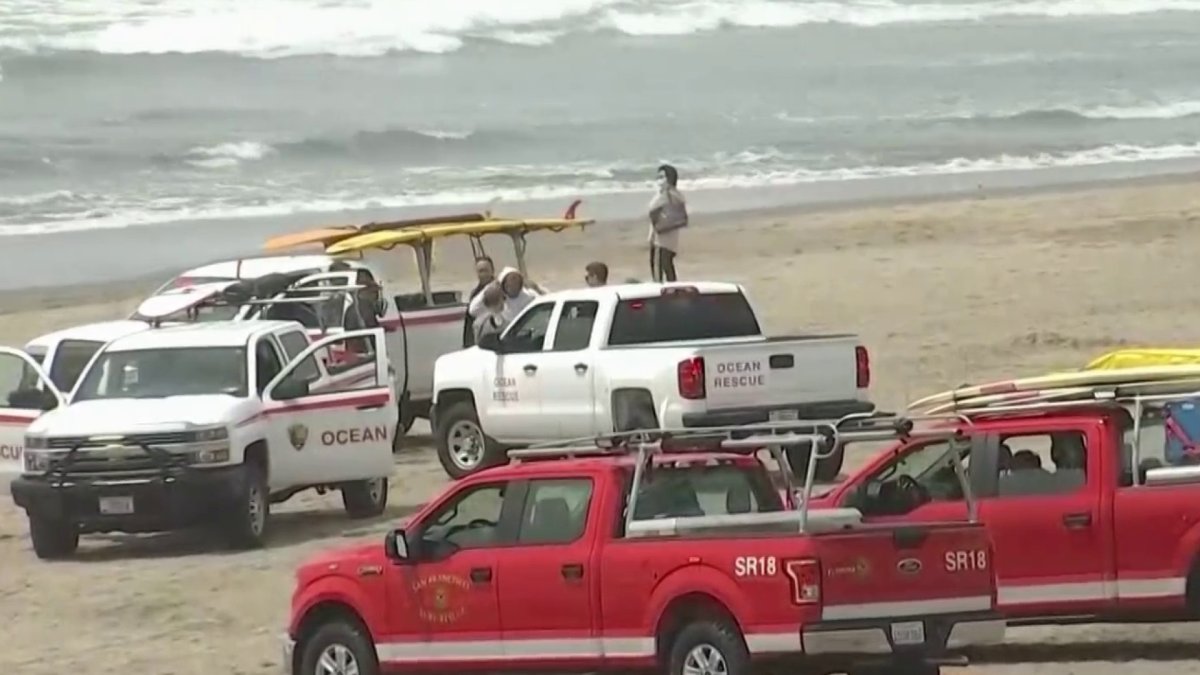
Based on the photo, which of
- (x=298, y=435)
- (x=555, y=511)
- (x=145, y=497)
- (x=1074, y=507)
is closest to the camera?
(x=555, y=511)

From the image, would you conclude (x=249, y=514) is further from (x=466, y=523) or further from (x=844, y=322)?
(x=844, y=322)

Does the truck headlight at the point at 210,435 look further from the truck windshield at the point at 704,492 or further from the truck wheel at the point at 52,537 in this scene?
the truck windshield at the point at 704,492

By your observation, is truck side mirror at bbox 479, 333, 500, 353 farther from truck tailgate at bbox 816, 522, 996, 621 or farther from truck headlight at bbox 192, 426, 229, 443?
truck tailgate at bbox 816, 522, 996, 621

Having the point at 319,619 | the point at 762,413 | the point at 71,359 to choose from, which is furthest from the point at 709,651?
the point at 71,359

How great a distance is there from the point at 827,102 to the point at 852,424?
54.9 meters

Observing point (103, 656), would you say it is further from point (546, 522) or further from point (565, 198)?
point (565, 198)

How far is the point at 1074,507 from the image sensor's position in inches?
523

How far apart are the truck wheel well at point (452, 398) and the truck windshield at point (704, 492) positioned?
9.02 meters

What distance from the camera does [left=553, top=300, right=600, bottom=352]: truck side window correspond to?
65.9ft

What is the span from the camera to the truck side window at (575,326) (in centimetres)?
2009

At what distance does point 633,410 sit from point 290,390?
248 cm

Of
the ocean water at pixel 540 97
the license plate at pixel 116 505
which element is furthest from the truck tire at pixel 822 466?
the ocean water at pixel 540 97

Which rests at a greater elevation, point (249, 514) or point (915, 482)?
point (915, 482)

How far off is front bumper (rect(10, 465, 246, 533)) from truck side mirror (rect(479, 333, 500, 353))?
326cm
